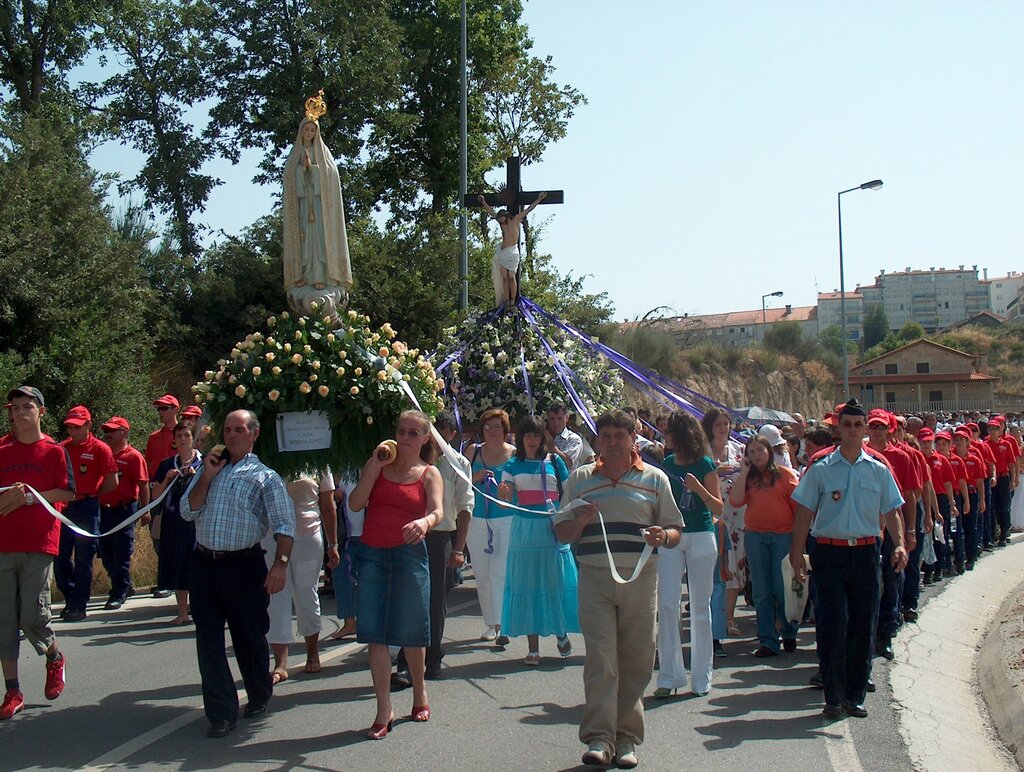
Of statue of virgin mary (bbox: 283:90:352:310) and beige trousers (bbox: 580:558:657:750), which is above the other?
statue of virgin mary (bbox: 283:90:352:310)

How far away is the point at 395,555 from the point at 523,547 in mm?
2491

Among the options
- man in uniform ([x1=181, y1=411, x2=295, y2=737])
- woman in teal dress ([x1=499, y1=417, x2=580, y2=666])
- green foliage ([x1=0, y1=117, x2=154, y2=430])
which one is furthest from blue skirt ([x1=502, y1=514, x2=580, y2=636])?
green foliage ([x1=0, y1=117, x2=154, y2=430])

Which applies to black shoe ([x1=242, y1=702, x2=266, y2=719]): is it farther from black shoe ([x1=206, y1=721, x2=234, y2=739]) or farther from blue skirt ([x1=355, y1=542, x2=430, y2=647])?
blue skirt ([x1=355, y1=542, x2=430, y2=647])

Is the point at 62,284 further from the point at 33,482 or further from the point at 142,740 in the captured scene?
the point at 142,740

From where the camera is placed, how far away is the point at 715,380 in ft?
169

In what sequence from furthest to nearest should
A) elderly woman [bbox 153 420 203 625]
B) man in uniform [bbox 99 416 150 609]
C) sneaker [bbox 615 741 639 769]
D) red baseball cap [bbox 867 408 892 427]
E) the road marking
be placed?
1. man in uniform [bbox 99 416 150 609]
2. elderly woman [bbox 153 420 203 625]
3. red baseball cap [bbox 867 408 892 427]
4. the road marking
5. sneaker [bbox 615 741 639 769]

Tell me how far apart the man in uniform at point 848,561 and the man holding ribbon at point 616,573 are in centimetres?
153

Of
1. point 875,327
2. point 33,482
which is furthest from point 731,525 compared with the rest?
point 875,327

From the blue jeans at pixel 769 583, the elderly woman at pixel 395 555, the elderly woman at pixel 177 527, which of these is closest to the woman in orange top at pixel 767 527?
the blue jeans at pixel 769 583

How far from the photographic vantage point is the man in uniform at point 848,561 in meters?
7.16

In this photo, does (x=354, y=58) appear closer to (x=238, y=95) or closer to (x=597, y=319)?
(x=238, y=95)

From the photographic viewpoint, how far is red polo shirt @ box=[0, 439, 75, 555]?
7.14 metres

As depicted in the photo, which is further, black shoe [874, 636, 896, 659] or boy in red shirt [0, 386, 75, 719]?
black shoe [874, 636, 896, 659]

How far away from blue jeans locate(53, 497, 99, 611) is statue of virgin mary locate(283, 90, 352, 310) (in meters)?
4.05
